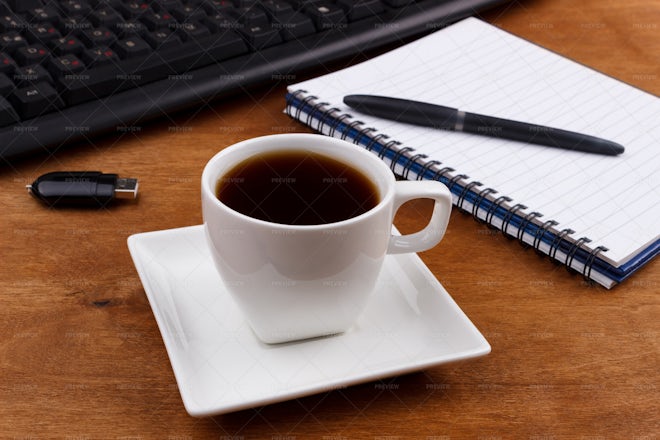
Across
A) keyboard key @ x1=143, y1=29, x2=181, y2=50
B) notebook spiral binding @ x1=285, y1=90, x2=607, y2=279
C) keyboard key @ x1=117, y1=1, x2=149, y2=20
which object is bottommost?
notebook spiral binding @ x1=285, y1=90, x2=607, y2=279

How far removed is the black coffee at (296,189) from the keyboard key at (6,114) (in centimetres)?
26

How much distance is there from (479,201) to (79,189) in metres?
0.34

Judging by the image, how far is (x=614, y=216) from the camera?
0.66m

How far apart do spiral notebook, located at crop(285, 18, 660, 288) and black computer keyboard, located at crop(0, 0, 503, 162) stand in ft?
0.16

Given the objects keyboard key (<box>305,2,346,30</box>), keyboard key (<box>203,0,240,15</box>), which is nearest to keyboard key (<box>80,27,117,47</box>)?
keyboard key (<box>203,0,240,15</box>)

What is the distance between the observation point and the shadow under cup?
476 mm

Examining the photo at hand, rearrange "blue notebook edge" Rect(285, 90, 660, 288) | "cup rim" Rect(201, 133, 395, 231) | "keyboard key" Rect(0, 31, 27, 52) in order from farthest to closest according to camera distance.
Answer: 1. "keyboard key" Rect(0, 31, 27, 52)
2. "blue notebook edge" Rect(285, 90, 660, 288)
3. "cup rim" Rect(201, 133, 395, 231)

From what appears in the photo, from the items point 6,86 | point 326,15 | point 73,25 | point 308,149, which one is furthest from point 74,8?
point 308,149

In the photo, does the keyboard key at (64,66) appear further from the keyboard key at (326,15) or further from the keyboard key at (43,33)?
the keyboard key at (326,15)

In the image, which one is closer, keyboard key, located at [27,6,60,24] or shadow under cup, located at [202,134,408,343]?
shadow under cup, located at [202,134,408,343]

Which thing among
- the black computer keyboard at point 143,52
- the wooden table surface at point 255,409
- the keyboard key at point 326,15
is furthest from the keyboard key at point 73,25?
the keyboard key at point 326,15

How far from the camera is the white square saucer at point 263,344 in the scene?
0.49m

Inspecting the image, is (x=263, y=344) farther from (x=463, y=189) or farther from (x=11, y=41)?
(x=11, y=41)

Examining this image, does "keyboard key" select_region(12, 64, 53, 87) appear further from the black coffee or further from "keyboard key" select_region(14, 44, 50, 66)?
the black coffee
